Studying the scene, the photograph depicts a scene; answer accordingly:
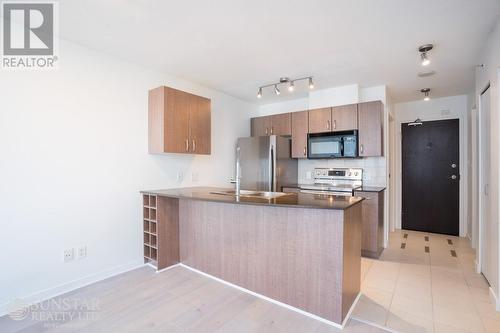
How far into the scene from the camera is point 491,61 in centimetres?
227

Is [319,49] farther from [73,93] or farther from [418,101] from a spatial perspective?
[418,101]

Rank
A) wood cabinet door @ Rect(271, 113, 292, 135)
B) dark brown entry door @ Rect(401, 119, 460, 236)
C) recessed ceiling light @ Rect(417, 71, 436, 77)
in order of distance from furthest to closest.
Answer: dark brown entry door @ Rect(401, 119, 460, 236)
wood cabinet door @ Rect(271, 113, 292, 135)
recessed ceiling light @ Rect(417, 71, 436, 77)

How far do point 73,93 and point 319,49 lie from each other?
8.24 ft

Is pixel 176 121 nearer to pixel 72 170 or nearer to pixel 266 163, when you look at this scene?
pixel 72 170

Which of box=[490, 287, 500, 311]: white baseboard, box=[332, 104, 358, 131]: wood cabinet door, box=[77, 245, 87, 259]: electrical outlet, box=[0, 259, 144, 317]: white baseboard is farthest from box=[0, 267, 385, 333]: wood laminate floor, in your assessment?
box=[332, 104, 358, 131]: wood cabinet door

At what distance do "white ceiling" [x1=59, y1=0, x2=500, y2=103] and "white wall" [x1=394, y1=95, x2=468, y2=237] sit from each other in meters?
1.18

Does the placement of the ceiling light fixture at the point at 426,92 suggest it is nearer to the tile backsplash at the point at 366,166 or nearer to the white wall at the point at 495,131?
the tile backsplash at the point at 366,166

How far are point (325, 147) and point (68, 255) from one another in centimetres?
348

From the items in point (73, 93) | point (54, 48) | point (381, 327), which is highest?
point (54, 48)

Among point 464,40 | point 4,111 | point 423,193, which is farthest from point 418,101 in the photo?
point 4,111

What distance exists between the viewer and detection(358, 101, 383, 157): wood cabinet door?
3.46 metres

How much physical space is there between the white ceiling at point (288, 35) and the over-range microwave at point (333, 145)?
849 mm

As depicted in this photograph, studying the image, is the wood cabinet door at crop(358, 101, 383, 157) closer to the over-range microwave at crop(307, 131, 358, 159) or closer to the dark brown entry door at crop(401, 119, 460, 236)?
the over-range microwave at crop(307, 131, 358, 159)

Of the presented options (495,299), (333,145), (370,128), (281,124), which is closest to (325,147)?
(333,145)
